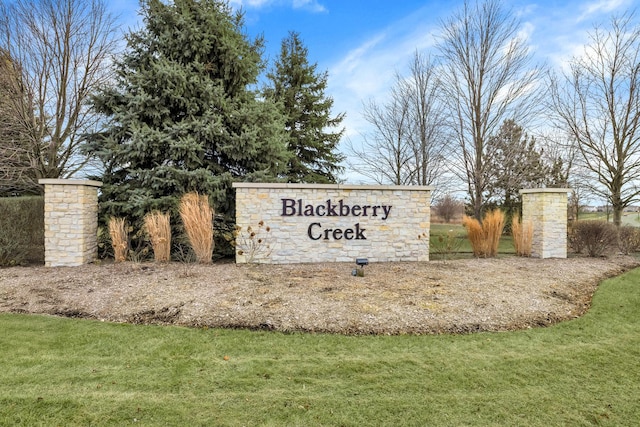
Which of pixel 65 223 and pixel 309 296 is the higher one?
pixel 65 223

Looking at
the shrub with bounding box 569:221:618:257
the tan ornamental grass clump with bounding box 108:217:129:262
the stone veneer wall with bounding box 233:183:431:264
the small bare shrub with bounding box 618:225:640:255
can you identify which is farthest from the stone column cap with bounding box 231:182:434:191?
the small bare shrub with bounding box 618:225:640:255

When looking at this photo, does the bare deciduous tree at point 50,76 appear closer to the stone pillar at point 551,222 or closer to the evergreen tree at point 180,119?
the evergreen tree at point 180,119

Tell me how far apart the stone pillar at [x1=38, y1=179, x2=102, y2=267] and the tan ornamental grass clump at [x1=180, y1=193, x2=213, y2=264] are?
2240 millimetres

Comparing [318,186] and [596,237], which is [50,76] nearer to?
[318,186]

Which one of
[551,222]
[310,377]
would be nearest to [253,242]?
[310,377]

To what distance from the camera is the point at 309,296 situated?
16.2 ft

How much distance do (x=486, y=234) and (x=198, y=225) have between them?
7163mm

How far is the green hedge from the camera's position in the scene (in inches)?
285

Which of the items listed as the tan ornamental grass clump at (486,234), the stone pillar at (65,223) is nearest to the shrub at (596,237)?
the tan ornamental grass clump at (486,234)

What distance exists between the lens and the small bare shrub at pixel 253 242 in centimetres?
763

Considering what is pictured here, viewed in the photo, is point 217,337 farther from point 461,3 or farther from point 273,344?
point 461,3

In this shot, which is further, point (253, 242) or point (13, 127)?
point (13, 127)

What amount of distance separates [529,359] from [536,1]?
10221 millimetres

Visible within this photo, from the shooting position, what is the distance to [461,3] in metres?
13.3
